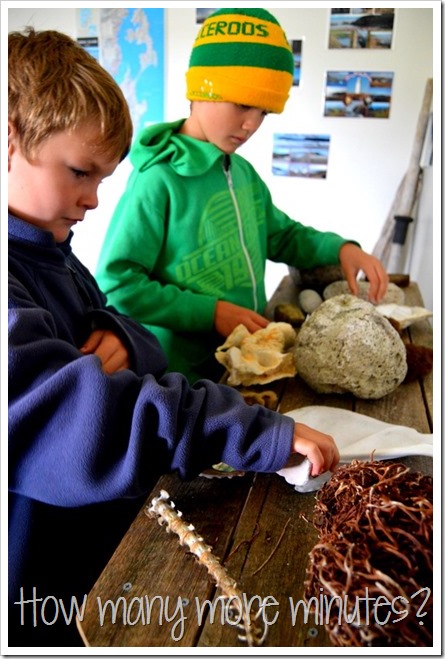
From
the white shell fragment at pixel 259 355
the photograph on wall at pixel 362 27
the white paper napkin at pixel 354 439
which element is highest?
the photograph on wall at pixel 362 27

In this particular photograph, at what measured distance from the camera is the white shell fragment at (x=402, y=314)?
1.22 metres

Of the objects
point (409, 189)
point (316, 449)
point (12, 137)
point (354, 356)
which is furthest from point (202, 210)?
point (409, 189)

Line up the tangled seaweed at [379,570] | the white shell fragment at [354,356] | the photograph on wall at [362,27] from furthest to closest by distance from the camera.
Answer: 1. the photograph on wall at [362,27]
2. the white shell fragment at [354,356]
3. the tangled seaweed at [379,570]

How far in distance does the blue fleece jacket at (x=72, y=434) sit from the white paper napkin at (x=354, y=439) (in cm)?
6

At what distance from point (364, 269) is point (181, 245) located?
470 millimetres

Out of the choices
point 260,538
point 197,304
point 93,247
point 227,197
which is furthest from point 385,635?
point 93,247

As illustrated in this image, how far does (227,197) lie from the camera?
1264 mm

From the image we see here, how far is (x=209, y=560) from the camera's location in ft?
1.77

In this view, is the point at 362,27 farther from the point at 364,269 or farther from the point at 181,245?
the point at 181,245

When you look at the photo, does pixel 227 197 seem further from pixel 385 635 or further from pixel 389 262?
pixel 389 262

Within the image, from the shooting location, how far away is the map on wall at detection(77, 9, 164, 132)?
2627 mm

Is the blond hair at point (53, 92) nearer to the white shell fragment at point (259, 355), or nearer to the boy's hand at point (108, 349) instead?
the boy's hand at point (108, 349)

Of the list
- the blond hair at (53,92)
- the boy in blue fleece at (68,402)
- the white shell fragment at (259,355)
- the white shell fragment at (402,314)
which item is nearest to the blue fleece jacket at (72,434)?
the boy in blue fleece at (68,402)

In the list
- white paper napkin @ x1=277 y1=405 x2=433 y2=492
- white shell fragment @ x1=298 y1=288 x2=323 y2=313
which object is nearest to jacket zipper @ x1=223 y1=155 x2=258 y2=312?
white shell fragment @ x1=298 y1=288 x2=323 y2=313
